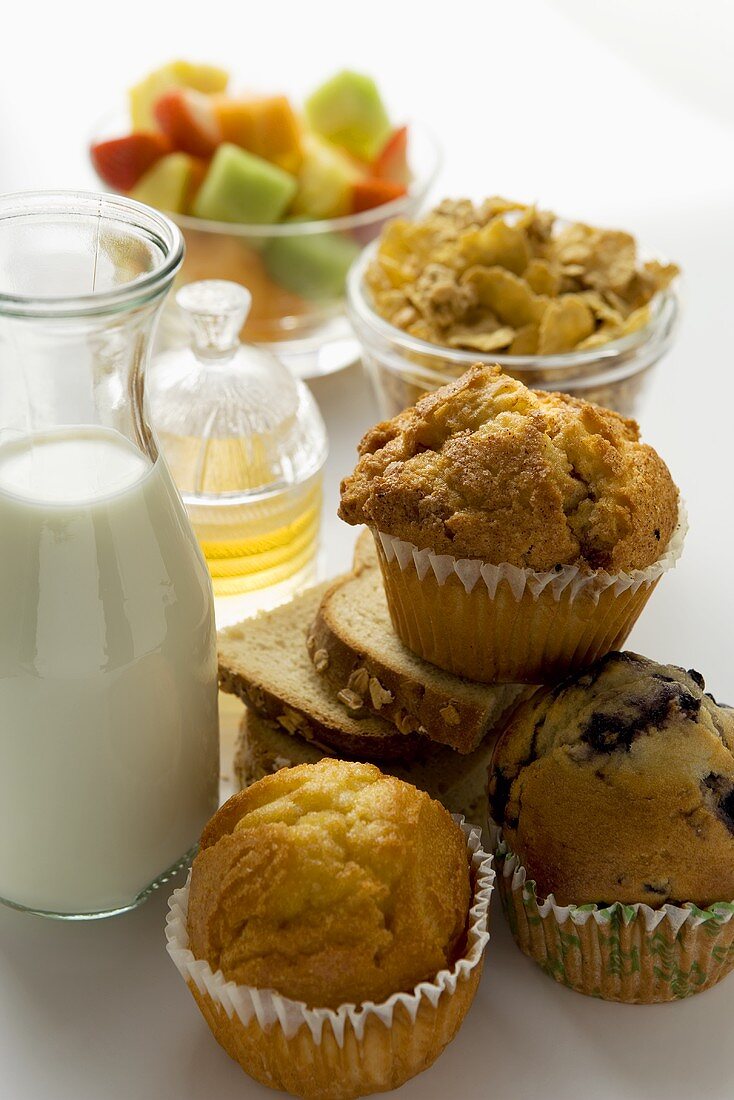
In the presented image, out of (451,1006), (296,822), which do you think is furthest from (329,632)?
(451,1006)

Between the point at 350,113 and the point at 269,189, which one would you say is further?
the point at 350,113

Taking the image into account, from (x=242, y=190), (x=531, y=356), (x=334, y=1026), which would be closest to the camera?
(x=334, y=1026)

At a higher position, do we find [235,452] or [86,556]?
[86,556]

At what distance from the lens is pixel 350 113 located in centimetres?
215

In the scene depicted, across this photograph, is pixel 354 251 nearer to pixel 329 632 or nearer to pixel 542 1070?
pixel 329 632

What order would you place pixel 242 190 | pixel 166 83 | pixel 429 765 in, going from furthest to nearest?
1. pixel 166 83
2. pixel 242 190
3. pixel 429 765

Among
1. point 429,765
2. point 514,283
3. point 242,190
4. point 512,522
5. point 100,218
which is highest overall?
point 100,218

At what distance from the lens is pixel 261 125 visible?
2.03 m

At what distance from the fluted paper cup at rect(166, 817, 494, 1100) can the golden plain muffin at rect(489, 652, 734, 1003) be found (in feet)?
0.26

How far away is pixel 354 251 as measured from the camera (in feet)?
6.81

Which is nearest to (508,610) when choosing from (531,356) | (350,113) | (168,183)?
(531,356)

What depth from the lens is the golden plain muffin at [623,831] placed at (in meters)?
1.13

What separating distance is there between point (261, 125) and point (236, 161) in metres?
0.09

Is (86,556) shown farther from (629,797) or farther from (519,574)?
(629,797)
